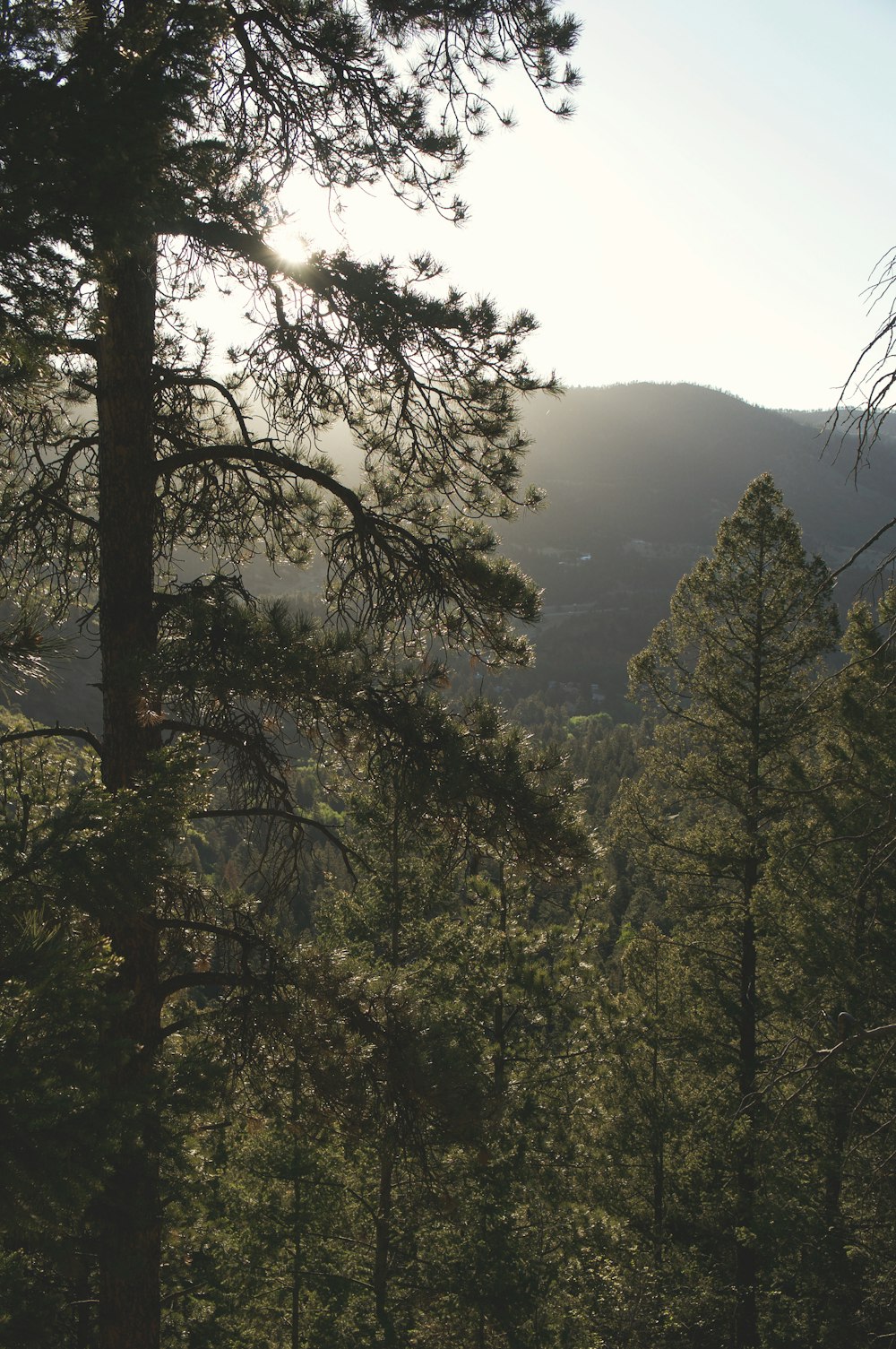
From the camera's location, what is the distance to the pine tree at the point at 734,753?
1059 centimetres

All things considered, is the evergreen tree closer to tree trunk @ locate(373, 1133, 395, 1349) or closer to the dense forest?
the dense forest

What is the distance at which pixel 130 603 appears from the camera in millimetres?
4566

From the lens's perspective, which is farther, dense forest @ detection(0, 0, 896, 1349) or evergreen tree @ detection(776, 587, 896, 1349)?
evergreen tree @ detection(776, 587, 896, 1349)

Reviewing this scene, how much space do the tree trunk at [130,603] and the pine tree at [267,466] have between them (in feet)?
0.04

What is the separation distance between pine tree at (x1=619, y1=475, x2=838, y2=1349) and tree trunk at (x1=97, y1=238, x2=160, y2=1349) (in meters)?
7.55

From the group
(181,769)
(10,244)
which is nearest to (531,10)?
(10,244)

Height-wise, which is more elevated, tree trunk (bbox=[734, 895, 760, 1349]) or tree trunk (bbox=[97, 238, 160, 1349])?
tree trunk (bbox=[97, 238, 160, 1349])

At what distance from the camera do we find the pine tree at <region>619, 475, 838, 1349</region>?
10586 millimetres

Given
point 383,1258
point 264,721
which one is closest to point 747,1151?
point 383,1258

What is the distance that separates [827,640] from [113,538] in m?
8.63

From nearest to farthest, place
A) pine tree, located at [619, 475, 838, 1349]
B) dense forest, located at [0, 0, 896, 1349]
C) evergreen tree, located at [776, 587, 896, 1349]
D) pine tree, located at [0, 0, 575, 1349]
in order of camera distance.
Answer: dense forest, located at [0, 0, 896, 1349], pine tree, located at [0, 0, 575, 1349], evergreen tree, located at [776, 587, 896, 1349], pine tree, located at [619, 475, 838, 1349]

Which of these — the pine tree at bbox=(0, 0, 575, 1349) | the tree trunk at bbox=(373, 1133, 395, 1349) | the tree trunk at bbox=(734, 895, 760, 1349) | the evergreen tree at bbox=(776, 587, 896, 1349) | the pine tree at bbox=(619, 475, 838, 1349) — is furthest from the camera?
the pine tree at bbox=(619, 475, 838, 1349)

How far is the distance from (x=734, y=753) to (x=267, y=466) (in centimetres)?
749

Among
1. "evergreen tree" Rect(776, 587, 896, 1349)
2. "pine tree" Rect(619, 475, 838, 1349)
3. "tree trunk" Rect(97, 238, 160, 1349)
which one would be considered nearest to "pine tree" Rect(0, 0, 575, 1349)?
"tree trunk" Rect(97, 238, 160, 1349)
